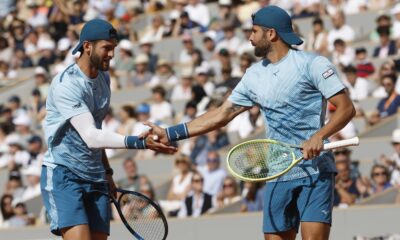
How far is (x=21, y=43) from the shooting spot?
920 inches

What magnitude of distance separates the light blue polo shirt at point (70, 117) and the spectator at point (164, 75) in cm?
983

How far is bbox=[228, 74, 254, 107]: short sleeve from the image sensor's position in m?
8.78

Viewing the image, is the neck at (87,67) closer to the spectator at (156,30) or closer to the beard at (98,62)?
the beard at (98,62)

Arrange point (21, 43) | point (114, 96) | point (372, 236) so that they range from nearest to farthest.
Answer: point (372, 236)
point (114, 96)
point (21, 43)

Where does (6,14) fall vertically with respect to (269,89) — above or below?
above

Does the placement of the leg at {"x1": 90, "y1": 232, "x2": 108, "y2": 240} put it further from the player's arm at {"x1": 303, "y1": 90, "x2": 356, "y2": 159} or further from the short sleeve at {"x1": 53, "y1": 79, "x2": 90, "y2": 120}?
the player's arm at {"x1": 303, "y1": 90, "x2": 356, "y2": 159}

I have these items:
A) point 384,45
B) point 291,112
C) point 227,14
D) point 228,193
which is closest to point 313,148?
point 291,112

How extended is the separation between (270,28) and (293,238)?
1.55 metres

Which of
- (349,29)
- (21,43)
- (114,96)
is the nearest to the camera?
(349,29)

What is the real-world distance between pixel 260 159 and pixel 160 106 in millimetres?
8908

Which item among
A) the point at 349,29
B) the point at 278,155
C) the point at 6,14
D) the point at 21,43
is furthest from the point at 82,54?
the point at 6,14

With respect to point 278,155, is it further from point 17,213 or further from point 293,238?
point 17,213

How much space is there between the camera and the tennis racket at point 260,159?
8422mm

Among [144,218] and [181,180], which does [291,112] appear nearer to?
[144,218]
